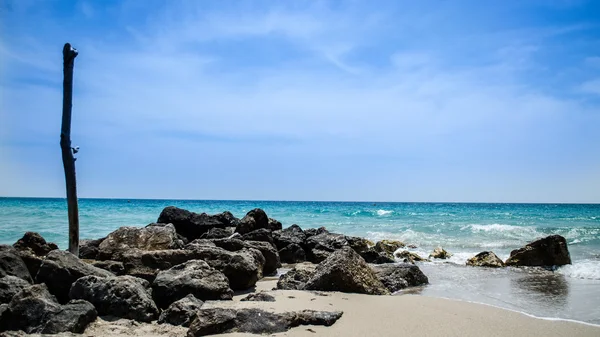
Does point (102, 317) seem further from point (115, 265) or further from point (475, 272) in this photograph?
point (475, 272)

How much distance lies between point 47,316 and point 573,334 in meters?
5.20

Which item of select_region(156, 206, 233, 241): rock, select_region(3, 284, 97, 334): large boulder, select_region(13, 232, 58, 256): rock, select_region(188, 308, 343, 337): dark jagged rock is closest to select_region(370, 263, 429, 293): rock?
select_region(188, 308, 343, 337): dark jagged rock

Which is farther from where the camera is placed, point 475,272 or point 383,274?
point 475,272

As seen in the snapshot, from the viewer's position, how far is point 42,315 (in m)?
4.12

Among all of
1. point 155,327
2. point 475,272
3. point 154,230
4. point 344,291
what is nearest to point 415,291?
point 344,291

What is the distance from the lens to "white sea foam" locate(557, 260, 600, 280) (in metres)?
9.59

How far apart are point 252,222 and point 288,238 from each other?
3.76 feet

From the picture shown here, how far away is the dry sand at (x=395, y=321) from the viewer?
4379mm

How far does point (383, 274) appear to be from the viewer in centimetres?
786

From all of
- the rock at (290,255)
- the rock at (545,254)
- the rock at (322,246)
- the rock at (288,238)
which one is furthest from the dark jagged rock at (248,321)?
the rock at (545,254)

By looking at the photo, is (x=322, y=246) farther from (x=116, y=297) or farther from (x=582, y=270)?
(x=116, y=297)

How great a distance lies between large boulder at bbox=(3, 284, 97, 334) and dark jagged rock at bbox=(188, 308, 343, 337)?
1.07 meters

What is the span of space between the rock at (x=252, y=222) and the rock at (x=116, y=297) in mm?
7683

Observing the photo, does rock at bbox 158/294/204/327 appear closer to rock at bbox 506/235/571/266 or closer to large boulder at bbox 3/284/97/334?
large boulder at bbox 3/284/97/334
